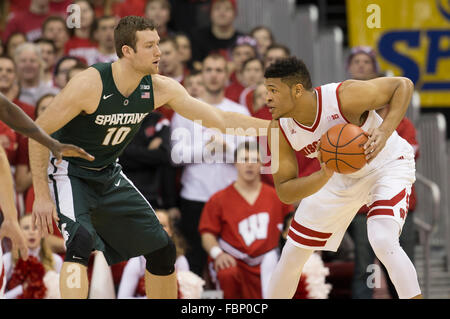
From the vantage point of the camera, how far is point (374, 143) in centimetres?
511

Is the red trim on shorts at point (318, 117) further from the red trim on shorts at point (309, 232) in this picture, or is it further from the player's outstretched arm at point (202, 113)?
the red trim on shorts at point (309, 232)

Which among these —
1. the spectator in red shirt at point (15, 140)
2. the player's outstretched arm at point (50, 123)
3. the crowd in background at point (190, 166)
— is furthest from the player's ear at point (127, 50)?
the spectator in red shirt at point (15, 140)

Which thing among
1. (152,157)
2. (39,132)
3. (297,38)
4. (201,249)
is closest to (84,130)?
(39,132)

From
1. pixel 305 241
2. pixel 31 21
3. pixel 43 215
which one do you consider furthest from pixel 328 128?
pixel 31 21

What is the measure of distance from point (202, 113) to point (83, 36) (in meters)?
4.17

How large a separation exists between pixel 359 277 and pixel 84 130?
121 inches

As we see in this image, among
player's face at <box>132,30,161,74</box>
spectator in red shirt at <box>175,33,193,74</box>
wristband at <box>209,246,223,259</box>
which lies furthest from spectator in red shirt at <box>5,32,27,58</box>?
player's face at <box>132,30,161,74</box>

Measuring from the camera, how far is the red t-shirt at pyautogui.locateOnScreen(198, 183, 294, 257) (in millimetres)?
7371

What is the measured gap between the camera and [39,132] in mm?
4219

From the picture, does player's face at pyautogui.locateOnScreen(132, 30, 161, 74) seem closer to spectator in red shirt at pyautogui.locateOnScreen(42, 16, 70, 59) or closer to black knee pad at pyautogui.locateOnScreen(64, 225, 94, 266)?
black knee pad at pyautogui.locateOnScreen(64, 225, 94, 266)

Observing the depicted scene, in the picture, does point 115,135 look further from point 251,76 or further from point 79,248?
point 251,76

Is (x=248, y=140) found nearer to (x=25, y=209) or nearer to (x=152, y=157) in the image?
(x=152, y=157)

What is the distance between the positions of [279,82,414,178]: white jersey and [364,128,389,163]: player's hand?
31 cm

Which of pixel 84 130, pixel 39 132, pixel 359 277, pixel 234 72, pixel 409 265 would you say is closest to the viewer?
pixel 39 132
